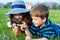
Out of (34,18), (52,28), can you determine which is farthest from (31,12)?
(52,28)

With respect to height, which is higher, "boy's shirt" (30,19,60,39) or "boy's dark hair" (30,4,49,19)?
"boy's dark hair" (30,4,49,19)

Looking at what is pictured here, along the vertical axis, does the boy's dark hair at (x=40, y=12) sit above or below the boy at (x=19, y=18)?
above

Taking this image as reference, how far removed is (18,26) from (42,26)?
0.21 meters

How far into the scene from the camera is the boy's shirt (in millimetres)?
2156

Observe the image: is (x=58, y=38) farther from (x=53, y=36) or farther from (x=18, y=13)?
(x=18, y=13)

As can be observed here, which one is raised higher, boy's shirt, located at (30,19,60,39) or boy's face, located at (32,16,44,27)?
boy's face, located at (32,16,44,27)

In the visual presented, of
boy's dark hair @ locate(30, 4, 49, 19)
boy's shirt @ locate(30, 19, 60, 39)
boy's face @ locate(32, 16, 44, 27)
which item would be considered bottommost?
boy's shirt @ locate(30, 19, 60, 39)

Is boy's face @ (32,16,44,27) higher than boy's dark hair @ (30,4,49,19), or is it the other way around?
boy's dark hair @ (30,4,49,19)

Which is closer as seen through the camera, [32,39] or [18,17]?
[32,39]

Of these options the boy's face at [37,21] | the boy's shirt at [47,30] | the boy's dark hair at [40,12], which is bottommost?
the boy's shirt at [47,30]

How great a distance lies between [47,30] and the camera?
85.0 inches

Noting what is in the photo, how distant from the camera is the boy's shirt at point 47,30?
2.16 meters

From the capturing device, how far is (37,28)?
2221mm

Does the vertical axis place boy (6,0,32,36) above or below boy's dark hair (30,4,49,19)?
below
